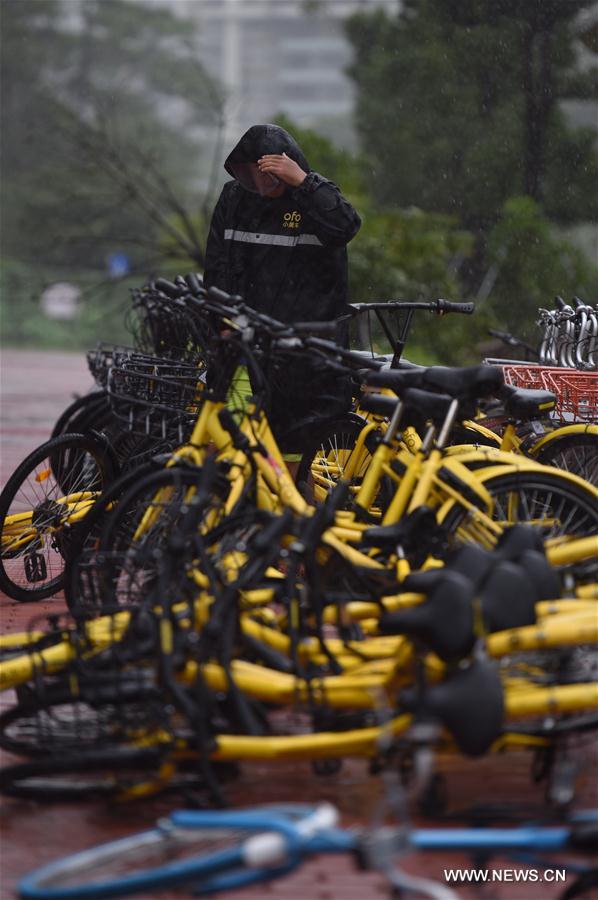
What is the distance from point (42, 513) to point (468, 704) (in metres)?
3.65

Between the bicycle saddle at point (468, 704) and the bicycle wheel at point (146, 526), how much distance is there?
1.08 meters

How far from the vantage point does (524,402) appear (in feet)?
20.0

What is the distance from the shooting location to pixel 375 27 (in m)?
19.5

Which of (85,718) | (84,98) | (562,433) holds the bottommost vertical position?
(85,718)

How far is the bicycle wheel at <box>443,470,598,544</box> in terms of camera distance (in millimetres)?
5625

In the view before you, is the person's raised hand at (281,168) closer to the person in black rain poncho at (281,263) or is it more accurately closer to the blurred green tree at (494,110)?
the person in black rain poncho at (281,263)

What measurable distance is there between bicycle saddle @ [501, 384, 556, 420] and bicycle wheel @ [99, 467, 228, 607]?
1279 millimetres

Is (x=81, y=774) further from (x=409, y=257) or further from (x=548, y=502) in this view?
(x=409, y=257)

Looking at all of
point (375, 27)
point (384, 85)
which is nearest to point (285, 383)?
point (384, 85)

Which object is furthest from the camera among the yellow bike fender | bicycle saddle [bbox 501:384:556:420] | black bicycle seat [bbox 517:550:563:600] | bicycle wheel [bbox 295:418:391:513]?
bicycle wheel [bbox 295:418:391:513]

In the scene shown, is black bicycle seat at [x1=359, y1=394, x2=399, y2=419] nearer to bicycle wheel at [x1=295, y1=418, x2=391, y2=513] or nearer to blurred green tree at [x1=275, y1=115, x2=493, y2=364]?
bicycle wheel at [x1=295, y1=418, x2=391, y2=513]

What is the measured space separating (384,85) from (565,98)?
12.1 ft
